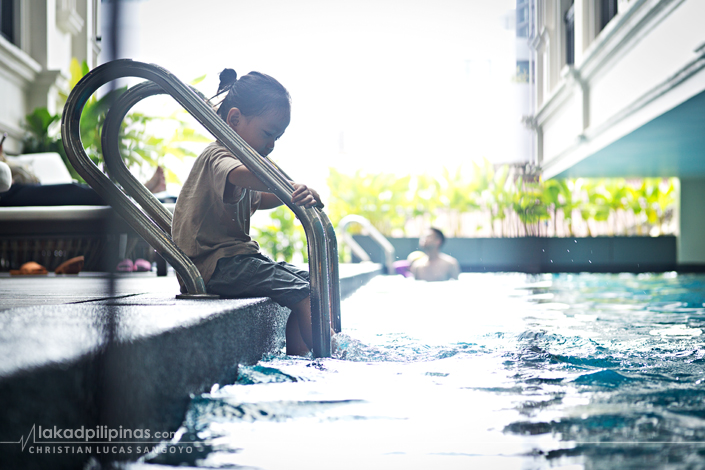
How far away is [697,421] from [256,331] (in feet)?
3.63

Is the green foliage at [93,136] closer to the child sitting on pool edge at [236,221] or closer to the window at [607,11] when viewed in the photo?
the child sitting on pool edge at [236,221]

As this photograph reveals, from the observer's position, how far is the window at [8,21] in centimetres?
717

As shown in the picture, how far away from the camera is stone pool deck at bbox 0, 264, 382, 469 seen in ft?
2.30

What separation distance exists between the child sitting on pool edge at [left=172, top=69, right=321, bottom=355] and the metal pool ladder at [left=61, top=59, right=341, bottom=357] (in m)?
0.08

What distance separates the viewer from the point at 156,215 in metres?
1.96

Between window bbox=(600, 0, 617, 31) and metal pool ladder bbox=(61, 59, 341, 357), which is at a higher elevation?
window bbox=(600, 0, 617, 31)

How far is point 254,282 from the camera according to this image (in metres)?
1.81

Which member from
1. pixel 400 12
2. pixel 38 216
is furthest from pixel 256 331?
pixel 38 216

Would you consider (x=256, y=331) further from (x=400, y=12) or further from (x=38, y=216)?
(x=38, y=216)

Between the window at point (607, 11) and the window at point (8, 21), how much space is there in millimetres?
7369

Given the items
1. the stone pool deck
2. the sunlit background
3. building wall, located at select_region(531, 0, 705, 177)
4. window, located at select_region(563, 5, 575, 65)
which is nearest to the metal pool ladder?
the sunlit background

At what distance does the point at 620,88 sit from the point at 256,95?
6045 millimetres
